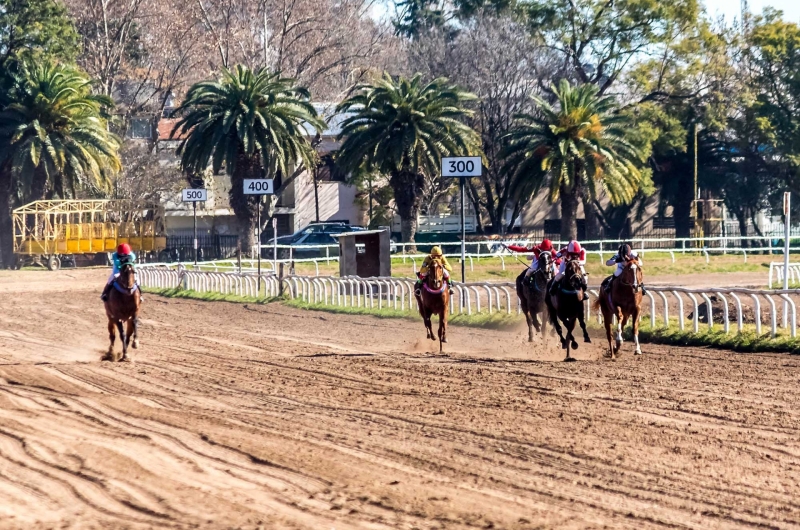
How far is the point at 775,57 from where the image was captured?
59625 mm

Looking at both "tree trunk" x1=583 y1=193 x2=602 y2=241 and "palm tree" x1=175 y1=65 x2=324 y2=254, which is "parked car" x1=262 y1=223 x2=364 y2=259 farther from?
"tree trunk" x1=583 y1=193 x2=602 y2=241

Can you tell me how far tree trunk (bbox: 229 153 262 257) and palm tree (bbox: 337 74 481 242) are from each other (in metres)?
4.13

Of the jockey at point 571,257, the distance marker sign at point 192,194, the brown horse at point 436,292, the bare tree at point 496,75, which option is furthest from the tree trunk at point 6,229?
the jockey at point 571,257

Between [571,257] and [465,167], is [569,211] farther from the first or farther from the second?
[571,257]

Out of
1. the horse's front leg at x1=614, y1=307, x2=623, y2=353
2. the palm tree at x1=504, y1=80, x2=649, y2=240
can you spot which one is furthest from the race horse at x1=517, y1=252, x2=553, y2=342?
the palm tree at x1=504, y1=80, x2=649, y2=240

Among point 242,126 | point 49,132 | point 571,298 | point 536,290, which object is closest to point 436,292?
point 536,290

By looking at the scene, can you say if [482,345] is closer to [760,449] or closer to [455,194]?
[760,449]

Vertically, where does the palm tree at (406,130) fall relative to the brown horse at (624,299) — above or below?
above

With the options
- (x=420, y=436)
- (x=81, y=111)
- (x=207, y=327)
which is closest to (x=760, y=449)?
(x=420, y=436)

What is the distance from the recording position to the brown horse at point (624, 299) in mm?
16750

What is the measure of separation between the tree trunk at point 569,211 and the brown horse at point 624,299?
104ft

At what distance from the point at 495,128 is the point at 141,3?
72.6 ft

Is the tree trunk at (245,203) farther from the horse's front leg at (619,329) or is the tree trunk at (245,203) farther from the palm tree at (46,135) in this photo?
the horse's front leg at (619,329)

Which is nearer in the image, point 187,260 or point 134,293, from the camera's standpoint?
point 134,293
